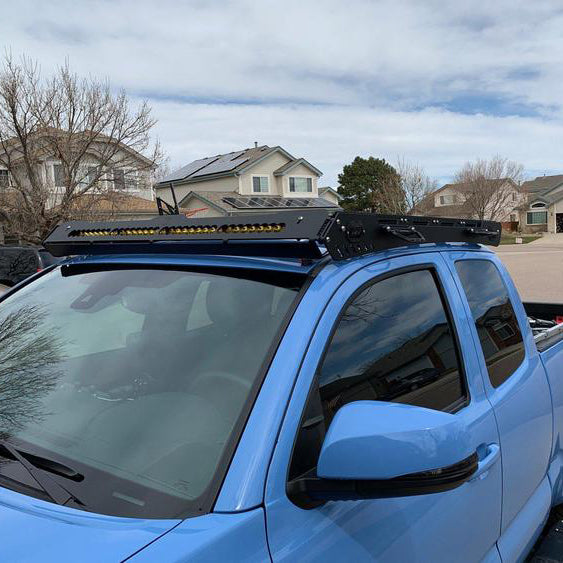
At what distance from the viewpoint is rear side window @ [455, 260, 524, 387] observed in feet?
7.13

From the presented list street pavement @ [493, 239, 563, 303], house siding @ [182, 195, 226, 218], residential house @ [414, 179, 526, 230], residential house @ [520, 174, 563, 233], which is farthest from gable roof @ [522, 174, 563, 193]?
street pavement @ [493, 239, 563, 303]

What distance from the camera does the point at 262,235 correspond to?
156 centimetres

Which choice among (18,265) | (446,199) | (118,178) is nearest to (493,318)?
(18,265)

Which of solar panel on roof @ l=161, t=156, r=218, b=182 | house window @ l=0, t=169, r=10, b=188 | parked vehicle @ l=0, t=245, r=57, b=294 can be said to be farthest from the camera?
solar panel on roof @ l=161, t=156, r=218, b=182

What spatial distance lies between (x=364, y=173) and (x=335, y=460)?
58173 millimetres

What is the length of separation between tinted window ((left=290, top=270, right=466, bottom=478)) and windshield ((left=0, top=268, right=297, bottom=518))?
0.61 ft

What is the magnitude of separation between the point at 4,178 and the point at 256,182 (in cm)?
2456

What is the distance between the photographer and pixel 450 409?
1.84m

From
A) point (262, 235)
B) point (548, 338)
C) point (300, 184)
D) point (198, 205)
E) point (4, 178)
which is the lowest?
point (548, 338)

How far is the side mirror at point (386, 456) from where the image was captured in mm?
1172

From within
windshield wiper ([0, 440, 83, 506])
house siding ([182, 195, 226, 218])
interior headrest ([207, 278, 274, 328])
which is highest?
house siding ([182, 195, 226, 218])

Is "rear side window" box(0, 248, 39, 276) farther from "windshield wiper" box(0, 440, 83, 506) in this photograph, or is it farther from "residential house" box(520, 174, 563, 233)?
"residential house" box(520, 174, 563, 233)

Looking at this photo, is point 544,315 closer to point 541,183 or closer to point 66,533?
point 66,533

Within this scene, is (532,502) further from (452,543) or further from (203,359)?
(203,359)
